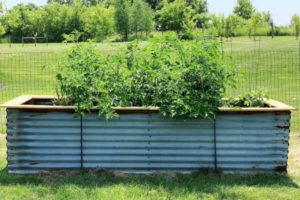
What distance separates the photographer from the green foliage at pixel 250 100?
5.77 m

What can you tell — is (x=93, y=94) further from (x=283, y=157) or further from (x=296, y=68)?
(x=296, y=68)

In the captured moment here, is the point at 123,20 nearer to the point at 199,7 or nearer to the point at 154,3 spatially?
the point at 199,7

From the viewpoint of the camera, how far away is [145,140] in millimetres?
5469

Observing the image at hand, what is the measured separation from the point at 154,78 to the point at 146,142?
0.72 meters

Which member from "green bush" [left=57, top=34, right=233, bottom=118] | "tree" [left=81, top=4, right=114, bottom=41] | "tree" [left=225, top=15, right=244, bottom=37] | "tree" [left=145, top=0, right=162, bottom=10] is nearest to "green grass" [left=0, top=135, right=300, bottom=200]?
"green bush" [left=57, top=34, right=233, bottom=118]

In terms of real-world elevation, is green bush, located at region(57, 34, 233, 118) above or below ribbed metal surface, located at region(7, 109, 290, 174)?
above

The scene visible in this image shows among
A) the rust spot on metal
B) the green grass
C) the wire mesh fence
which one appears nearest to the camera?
the green grass

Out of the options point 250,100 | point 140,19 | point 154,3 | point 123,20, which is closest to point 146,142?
point 250,100

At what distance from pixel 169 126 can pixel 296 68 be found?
17.9m

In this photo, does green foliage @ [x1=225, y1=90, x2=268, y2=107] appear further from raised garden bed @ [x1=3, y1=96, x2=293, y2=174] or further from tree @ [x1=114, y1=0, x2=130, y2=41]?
tree @ [x1=114, y1=0, x2=130, y2=41]

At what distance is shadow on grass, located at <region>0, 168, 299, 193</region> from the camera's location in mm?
5059

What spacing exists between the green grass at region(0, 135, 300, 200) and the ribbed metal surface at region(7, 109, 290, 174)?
0.15 meters

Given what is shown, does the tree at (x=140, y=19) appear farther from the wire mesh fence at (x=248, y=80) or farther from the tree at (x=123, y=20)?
the wire mesh fence at (x=248, y=80)

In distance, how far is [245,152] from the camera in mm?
5492
